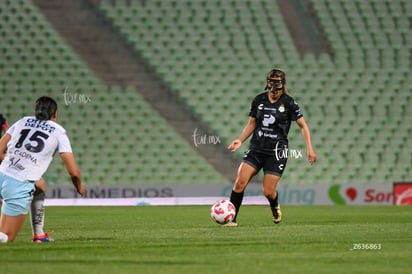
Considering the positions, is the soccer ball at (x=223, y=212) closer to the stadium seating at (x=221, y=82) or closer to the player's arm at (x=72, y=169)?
the player's arm at (x=72, y=169)

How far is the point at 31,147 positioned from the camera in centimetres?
921

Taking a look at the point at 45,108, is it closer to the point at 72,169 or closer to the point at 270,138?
the point at 72,169

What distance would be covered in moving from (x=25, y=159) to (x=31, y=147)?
139 millimetres

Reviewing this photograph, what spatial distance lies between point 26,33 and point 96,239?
55.9 feet

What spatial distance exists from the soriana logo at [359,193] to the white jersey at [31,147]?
15.1 meters

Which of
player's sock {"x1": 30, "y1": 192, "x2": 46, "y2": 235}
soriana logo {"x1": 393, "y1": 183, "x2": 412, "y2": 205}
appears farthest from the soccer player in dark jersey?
soriana logo {"x1": 393, "y1": 183, "x2": 412, "y2": 205}

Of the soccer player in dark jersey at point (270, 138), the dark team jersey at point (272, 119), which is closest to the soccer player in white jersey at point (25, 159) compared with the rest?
the soccer player in dark jersey at point (270, 138)

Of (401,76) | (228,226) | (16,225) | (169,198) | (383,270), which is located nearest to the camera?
(383,270)

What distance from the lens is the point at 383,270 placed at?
7059 millimetres

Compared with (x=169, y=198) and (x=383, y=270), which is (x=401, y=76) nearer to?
(x=169, y=198)

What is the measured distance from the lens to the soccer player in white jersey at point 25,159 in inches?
362

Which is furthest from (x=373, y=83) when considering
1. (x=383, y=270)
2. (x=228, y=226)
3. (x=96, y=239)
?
(x=383, y=270)

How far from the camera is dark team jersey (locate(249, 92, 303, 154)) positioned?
40.5ft

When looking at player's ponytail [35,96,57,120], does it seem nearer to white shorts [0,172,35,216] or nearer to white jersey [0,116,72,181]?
white jersey [0,116,72,181]
